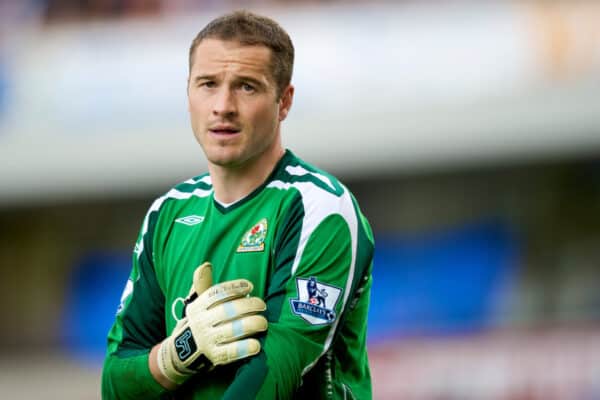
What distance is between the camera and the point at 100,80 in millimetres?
14102

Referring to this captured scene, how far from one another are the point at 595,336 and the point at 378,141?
3018 mm

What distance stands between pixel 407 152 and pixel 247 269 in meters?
10.3

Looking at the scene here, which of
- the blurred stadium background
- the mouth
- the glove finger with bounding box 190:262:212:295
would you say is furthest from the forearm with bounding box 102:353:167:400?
the blurred stadium background

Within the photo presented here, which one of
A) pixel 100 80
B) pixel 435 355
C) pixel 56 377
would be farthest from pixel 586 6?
pixel 56 377

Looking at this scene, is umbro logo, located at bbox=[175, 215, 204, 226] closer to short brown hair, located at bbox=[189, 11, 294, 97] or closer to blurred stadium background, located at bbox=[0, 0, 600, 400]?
short brown hair, located at bbox=[189, 11, 294, 97]

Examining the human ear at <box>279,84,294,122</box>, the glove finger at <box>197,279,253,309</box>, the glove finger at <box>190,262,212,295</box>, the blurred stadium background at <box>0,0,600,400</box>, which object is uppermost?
the blurred stadium background at <box>0,0,600,400</box>

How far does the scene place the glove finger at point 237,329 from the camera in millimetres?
3594

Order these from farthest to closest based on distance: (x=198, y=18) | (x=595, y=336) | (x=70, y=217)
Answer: (x=70, y=217) → (x=198, y=18) → (x=595, y=336)

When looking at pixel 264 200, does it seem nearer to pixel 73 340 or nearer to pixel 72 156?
pixel 72 156

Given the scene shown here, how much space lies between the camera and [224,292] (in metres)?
3.64

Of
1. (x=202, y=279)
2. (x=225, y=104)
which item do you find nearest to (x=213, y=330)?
(x=202, y=279)

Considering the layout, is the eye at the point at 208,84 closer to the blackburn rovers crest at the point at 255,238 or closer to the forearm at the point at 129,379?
the blackburn rovers crest at the point at 255,238

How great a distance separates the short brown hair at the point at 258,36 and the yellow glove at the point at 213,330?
22.6 inches

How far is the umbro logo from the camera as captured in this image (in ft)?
13.0
